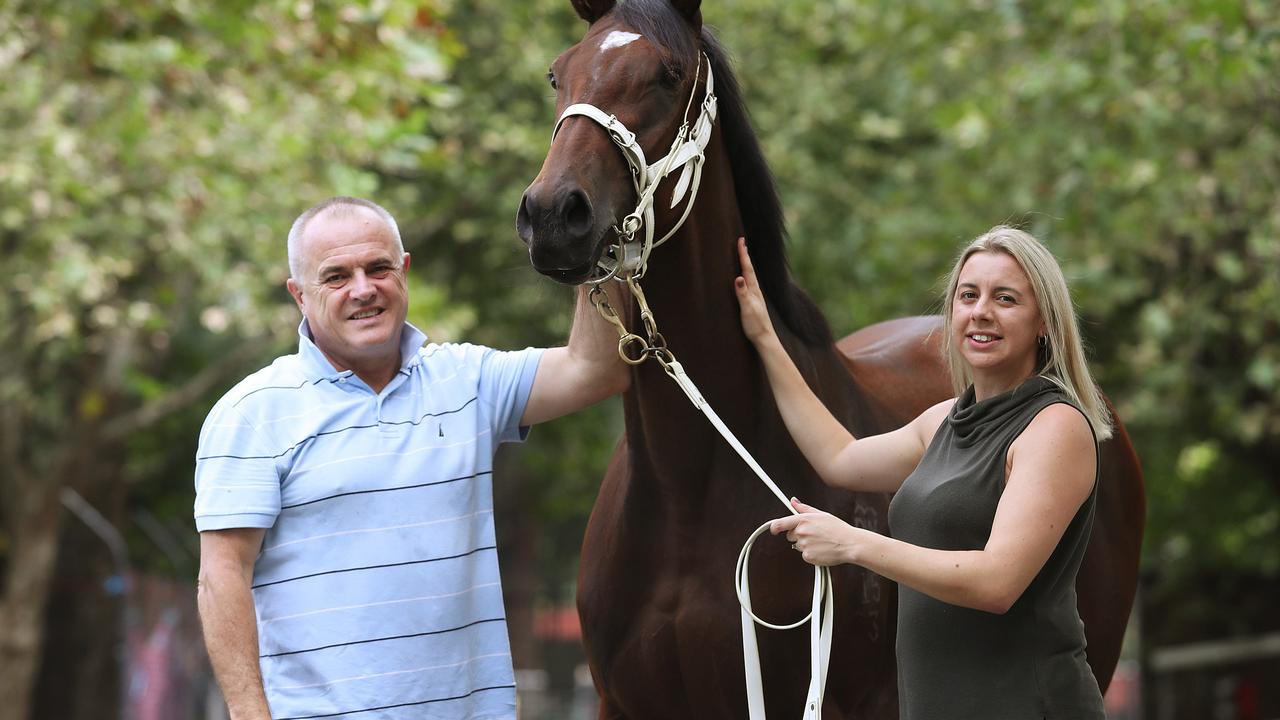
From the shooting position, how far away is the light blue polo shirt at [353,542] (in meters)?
3.07

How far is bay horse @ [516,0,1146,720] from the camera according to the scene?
11.2ft

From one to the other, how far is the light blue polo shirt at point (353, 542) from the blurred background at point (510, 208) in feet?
13.3

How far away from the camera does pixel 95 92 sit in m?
9.15

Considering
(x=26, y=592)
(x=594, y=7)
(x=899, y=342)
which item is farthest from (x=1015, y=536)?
(x=26, y=592)

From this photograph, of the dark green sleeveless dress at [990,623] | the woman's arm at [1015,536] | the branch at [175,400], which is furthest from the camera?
the branch at [175,400]

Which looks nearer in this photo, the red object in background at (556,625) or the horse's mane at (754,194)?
the horse's mane at (754,194)

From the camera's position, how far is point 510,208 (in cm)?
1273

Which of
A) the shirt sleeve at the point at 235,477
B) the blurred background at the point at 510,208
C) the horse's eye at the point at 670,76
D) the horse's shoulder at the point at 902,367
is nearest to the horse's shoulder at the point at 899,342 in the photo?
the horse's shoulder at the point at 902,367

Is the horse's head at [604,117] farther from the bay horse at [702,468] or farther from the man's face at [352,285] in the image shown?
the man's face at [352,285]

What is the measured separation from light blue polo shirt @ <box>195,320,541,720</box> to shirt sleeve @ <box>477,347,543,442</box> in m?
0.19

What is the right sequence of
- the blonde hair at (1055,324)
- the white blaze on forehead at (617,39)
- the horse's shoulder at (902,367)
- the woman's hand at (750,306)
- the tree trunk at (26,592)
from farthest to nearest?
the tree trunk at (26,592) < the horse's shoulder at (902,367) < the woman's hand at (750,306) < the white blaze on forehead at (617,39) < the blonde hair at (1055,324)

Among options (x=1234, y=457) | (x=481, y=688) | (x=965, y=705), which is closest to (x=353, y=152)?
(x=481, y=688)

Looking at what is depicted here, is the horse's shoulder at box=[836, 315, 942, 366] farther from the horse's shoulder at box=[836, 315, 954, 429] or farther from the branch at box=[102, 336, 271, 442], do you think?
the branch at box=[102, 336, 271, 442]

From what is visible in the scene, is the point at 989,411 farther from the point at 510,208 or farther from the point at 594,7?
the point at 510,208
